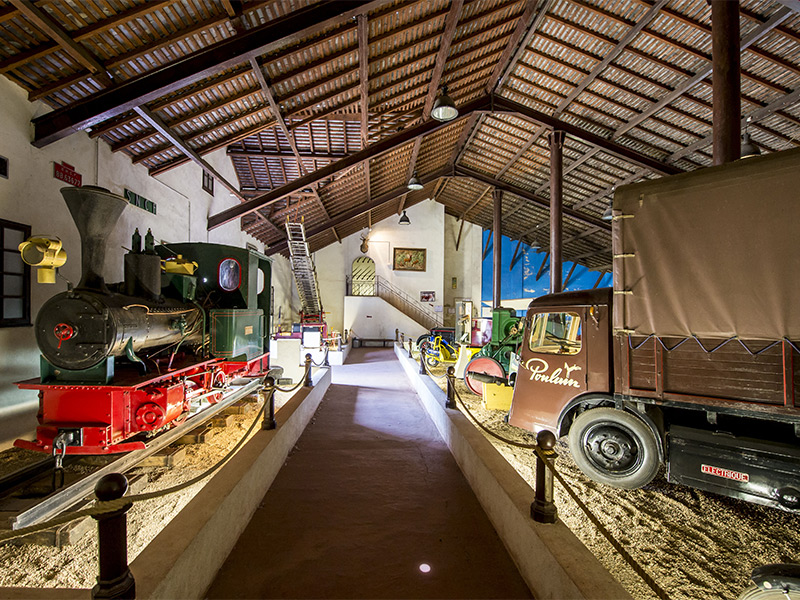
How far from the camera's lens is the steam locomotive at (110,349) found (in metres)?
3.77

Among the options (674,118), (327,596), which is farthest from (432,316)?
(327,596)

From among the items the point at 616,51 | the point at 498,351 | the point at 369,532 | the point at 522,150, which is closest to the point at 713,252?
the point at 369,532

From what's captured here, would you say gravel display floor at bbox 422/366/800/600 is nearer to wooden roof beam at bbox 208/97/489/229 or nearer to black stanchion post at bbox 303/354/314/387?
black stanchion post at bbox 303/354/314/387

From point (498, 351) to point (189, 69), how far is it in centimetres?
754

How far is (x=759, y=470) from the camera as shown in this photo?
3.04 meters

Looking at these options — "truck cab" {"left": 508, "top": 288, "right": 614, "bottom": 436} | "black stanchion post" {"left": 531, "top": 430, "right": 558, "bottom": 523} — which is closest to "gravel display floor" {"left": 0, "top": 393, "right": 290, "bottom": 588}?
"black stanchion post" {"left": 531, "top": 430, "right": 558, "bottom": 523}

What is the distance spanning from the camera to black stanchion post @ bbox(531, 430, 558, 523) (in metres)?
2.46

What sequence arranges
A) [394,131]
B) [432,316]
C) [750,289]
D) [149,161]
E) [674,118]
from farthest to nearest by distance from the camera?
[432,316] < [394,131] < [674,118] < [149,161] < [750,289]

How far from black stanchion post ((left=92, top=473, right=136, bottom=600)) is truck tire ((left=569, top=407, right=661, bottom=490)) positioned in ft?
13.1

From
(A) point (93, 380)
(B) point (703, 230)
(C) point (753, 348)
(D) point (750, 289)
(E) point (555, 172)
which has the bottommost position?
(A) point (93, 380)

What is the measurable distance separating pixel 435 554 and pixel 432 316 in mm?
18283

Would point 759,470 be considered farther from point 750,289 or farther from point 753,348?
point 750,289

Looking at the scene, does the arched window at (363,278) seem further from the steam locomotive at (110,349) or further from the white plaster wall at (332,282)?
the steam locomotive at (110,349)

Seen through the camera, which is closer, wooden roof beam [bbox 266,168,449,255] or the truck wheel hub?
the truck wheel hub
